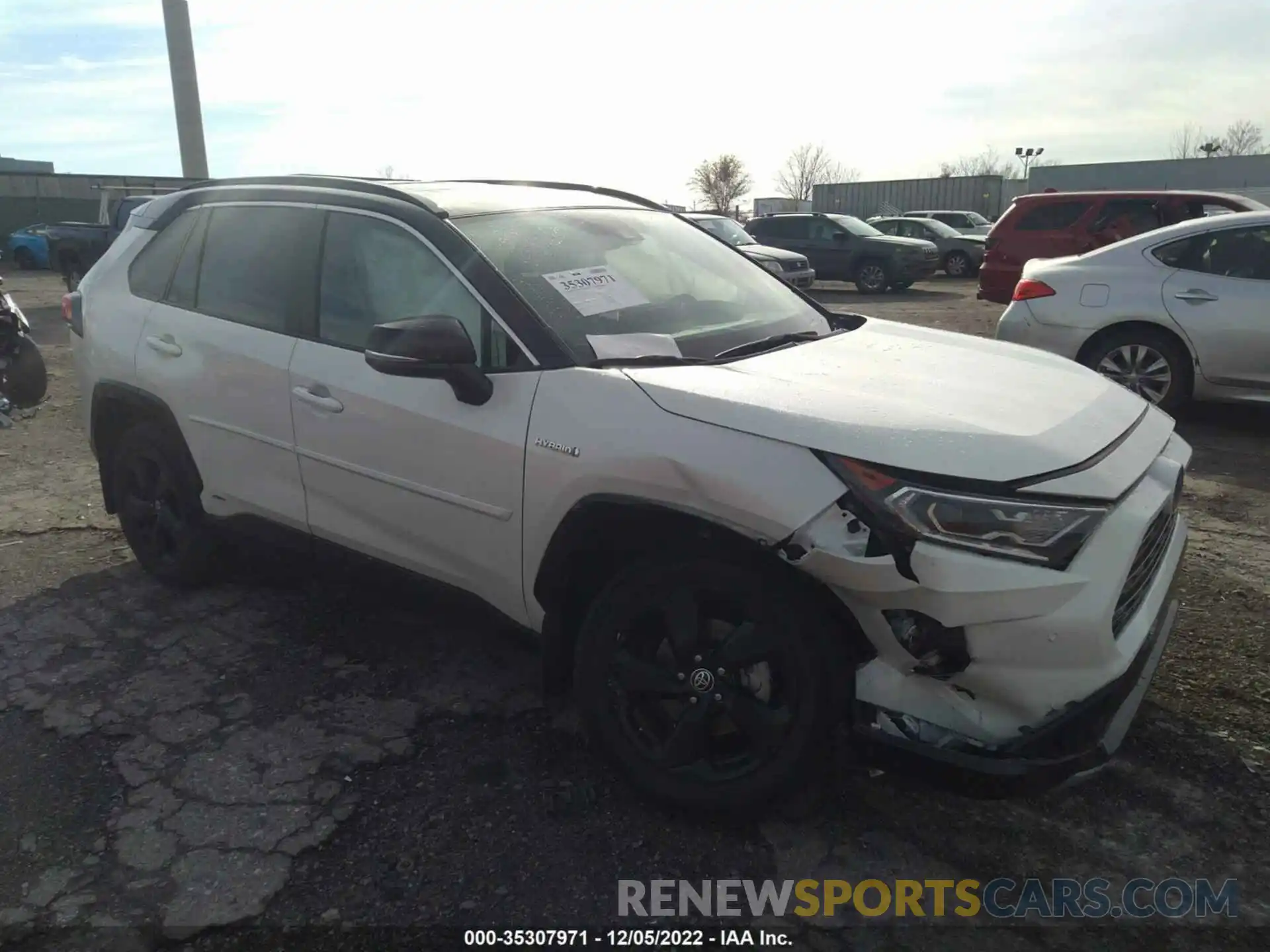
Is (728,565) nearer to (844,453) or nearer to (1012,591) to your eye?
(844,453)

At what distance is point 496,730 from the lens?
119 inches

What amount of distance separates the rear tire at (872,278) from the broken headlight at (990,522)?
18.1 m

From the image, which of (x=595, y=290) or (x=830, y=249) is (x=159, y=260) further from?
(x=830, y=249)

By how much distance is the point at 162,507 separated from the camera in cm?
405

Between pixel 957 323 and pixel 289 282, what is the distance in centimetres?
1198

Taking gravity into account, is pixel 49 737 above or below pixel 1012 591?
below

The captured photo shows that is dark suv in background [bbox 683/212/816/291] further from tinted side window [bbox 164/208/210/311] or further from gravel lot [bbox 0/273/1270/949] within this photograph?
gravel lot [bbox 0/273/1270/949]

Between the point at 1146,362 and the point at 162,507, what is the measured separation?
6.29m

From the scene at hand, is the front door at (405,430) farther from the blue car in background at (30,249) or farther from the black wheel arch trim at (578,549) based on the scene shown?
the blue car in background at (30,249)

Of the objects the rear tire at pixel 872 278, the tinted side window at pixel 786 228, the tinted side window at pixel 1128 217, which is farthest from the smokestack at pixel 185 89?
the tinted side window at pixel 1128 217

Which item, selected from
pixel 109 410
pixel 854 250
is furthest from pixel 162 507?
pixel 854 250

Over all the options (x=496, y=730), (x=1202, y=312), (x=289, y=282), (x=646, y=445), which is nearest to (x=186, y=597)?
(x=289, y=282)

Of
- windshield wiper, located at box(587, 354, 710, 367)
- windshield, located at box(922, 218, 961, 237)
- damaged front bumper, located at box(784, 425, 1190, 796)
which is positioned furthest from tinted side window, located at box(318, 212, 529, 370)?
windshield, located at box(922, 218, 961, 237)

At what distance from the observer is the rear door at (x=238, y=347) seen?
3.36 m
